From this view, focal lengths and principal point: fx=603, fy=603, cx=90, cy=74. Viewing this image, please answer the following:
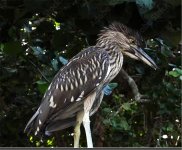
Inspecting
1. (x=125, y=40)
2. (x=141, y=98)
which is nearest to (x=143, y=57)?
(x=125, y=40)

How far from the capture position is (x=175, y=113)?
10.9ft

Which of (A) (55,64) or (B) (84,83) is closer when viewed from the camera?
(B) (84,83)

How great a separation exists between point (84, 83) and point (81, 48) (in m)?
0.43

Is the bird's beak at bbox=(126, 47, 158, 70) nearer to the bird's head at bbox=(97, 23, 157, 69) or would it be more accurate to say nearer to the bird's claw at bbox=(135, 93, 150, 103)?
the bird's head at bbox=(97, 23, 157, 69)

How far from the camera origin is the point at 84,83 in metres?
2.40

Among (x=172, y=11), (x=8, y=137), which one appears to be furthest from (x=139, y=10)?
(x=8, y=137)

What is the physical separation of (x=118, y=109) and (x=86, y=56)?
930mm

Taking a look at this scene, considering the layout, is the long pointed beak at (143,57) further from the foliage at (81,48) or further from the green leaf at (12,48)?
the green leaf at (12,48)

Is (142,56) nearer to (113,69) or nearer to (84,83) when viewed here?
(113,69)

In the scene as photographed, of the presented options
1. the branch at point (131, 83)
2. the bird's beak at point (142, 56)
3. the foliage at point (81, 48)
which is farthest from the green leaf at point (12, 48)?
the branch at point (131, 83)

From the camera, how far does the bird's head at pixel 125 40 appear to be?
97.0 inches

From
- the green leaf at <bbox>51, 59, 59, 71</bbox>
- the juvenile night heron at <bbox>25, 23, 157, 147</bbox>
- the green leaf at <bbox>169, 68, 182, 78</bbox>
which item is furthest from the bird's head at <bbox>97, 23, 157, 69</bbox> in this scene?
the green leaf at <bbox>169, 68, 182, 78</bbox>

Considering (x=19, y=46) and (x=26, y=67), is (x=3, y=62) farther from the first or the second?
(x=19, y=46)

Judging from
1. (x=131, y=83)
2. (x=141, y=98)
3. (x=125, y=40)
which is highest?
(x=125, y=40)
